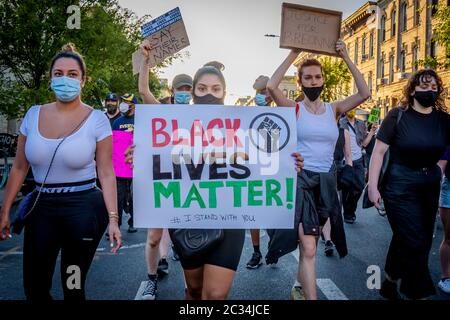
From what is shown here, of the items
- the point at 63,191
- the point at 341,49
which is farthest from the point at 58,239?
the point at 341,49

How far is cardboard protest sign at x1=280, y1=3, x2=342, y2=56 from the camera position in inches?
151

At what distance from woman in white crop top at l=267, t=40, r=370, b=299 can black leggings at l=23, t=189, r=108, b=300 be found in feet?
5.56

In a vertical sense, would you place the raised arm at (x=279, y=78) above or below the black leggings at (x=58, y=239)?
above

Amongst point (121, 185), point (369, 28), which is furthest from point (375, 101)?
point (121, 185)

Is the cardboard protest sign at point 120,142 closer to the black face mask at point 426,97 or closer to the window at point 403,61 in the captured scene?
the black face mask at point 426,97

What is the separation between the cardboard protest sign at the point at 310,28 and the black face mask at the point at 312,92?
301mm

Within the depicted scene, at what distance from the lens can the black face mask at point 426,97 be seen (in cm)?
410

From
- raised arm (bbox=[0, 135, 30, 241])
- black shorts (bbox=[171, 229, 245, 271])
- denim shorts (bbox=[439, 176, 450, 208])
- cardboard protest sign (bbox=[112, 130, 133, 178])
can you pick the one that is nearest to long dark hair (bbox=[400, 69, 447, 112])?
denim shorts (bbox=[439, 176, 450, 208])

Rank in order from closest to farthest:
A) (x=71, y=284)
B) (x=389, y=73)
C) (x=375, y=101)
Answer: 1. (x=71, y=284)
2. (x=389, y=73)
3. (x=375, y=101)

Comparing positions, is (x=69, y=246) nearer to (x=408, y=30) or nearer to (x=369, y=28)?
(x=408, y=30)

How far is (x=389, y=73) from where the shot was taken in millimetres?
41125

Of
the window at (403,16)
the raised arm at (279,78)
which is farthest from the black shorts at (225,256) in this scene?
the window at (403,16)

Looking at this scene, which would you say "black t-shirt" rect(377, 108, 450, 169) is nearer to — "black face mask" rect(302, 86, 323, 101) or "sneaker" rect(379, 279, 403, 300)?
"black face mask" rect(302, 86, 323, 101)

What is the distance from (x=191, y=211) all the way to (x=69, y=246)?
0.78m
